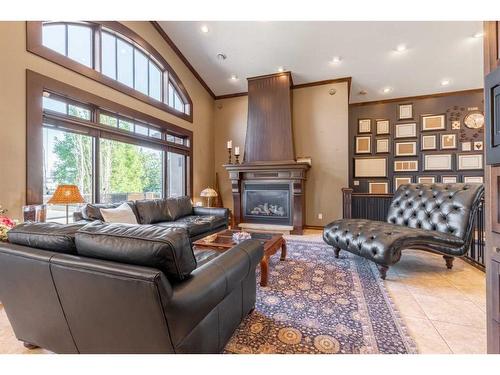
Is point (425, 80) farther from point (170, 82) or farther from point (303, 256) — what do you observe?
point (170, 82)

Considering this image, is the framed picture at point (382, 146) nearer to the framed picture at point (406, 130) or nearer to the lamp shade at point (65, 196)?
the framed picture at point (406, 130)

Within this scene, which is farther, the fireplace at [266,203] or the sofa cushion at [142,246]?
the fireplace at [266,203]

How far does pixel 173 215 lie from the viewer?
399 centimetres

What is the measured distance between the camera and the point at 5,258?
1.20 metres

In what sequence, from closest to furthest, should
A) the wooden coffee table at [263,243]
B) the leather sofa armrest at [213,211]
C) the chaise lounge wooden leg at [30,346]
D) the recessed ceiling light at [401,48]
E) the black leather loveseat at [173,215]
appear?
1. the chaise lounge wooden leg at [30,346]
2. the wooden coffee table at [263,243]
3. the black leather loveseat at [173,215]
4. the recessed ceiling light at [401,48]
5. the leather sofa armrest at [213,211]

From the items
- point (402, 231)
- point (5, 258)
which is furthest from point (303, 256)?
point (5, 258)

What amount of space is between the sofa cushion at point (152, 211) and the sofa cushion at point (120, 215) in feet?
0.70

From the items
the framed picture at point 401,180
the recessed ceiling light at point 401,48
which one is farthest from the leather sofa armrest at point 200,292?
the framed picture at point 401,180

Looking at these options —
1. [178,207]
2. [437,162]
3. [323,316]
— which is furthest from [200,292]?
[437,162]

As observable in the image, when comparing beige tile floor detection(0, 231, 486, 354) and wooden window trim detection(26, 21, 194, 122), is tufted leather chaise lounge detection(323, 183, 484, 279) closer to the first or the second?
beige tile floor detection(0, 231, 486, 354)

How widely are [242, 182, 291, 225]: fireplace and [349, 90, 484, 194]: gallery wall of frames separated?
2.16 m

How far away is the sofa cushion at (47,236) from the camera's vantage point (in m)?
1.17

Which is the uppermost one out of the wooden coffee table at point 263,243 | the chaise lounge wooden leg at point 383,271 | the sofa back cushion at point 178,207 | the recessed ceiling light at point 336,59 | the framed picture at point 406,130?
the recessed ceiling light at point 336,59
